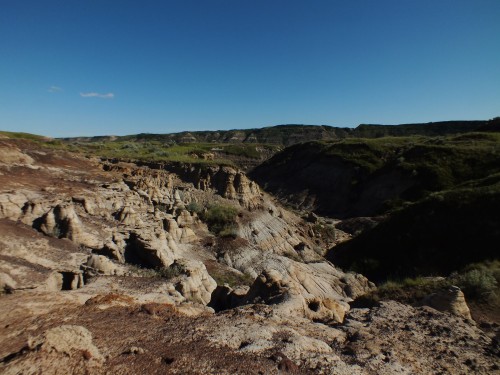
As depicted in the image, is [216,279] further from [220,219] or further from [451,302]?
[451,302]

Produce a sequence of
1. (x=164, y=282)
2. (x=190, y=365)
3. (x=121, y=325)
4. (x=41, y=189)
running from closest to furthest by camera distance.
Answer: (x=190, y=365)
(x=121, y=325)
(x=164, y=282)
(x=41, y=189)

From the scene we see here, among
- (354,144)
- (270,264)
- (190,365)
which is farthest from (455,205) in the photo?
(354,144)

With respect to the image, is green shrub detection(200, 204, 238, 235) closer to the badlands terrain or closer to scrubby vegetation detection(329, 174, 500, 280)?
the badlands terrain

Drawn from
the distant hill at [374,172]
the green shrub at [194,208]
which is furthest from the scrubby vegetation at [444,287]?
the distant hill at [374,172]

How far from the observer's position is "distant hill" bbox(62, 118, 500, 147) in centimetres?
12669

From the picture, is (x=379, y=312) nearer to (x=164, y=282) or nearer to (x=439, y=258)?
(x=164, y=282)

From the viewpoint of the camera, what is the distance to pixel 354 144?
80.5 m

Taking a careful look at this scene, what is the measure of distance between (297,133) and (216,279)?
160m

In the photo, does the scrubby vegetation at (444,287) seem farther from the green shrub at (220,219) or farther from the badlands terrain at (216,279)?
the green shrub at (220,219)

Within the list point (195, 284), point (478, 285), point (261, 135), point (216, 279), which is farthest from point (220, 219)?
point (261, 135)

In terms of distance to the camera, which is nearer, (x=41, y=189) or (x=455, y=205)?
(x=41, y=189)

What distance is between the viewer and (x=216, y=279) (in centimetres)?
1892

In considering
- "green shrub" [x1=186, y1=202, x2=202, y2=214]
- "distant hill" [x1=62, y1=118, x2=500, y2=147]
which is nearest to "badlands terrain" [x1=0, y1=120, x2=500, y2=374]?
"green shrub" [x1=186, y1=202, x2=202, y2=214]

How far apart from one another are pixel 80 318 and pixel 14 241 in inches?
299
